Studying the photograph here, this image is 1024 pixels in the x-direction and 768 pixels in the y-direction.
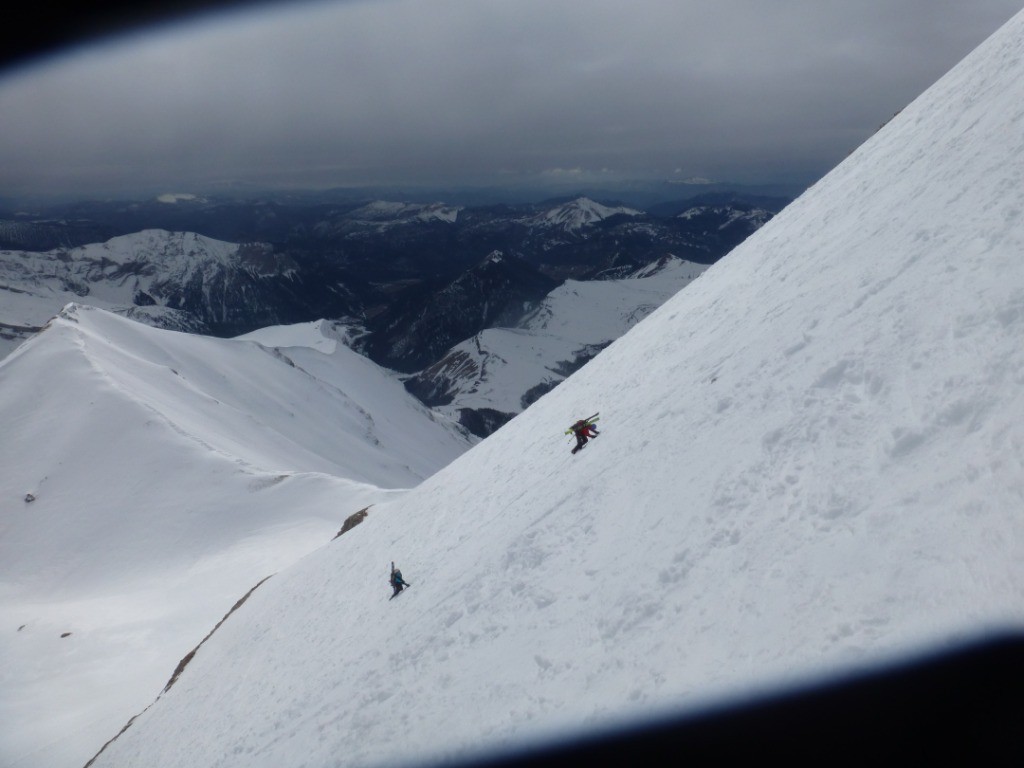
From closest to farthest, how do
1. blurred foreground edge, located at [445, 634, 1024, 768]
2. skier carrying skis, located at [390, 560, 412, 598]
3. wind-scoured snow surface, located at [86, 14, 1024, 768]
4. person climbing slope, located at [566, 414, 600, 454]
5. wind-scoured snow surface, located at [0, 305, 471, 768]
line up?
blurred foreground edge, located at [445, 634, 1024, 768] → wind-scoured snow surface, located at [86, 14, 1024, 768] → skier carrying skis, located at [390, 560, 412, 598] → person climbing slope, located at [566, 414, 600, 454] → wind-scoured snow surface, located at [0, 305, 471, 768]

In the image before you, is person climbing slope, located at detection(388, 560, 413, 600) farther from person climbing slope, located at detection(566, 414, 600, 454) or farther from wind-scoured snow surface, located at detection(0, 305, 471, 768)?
wind-scoured snow surface, located at detection(0, 305, 471, 768)

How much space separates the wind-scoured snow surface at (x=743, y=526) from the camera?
19.9 feet

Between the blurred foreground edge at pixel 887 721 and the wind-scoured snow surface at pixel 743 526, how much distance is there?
20 cm

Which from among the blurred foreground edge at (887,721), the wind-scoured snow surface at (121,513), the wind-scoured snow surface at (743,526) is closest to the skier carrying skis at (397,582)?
the wind-scoured snow surface at (743,526)

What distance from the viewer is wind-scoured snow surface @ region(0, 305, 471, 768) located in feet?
73.4

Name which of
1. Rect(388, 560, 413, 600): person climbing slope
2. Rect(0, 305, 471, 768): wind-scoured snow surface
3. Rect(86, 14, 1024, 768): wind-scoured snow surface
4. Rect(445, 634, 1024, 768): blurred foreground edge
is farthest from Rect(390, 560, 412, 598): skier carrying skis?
Rect(0, 305, 471, 768): wind-scoured snow surface

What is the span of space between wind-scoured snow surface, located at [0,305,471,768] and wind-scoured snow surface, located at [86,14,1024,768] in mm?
7324

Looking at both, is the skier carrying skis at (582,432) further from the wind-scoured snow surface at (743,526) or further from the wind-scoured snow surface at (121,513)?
the wind-scoured snow surface at (121,513)

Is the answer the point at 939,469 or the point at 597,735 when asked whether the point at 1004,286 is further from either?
the point at 597,735

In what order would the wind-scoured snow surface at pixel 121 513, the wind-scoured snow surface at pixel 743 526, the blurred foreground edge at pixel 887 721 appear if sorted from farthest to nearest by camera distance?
the wind-scoured snow surface at pixel 121 513, the wind-scoured snow surface at pixel 743 526, the blurred foreground edge at pixel 887 721

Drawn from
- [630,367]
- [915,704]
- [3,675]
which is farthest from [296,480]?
[915,704]

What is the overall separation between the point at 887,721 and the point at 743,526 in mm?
2983

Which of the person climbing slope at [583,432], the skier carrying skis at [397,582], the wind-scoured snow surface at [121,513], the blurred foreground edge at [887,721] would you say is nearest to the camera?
the blurred foreground edge at [887,721]

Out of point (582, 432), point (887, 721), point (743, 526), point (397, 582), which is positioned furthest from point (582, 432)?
point (887, 721)
